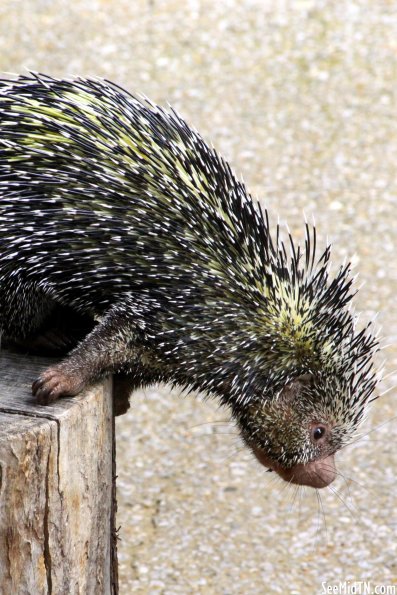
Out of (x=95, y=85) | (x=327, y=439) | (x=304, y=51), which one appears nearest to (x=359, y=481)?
(x=327, y=439)

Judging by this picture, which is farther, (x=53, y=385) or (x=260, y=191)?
(x=260, y=191)

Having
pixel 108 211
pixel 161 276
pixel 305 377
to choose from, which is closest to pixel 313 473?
pixel 305 377

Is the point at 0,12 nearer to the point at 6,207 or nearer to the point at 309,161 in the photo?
the point at 309,161

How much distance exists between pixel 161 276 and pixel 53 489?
695 mm

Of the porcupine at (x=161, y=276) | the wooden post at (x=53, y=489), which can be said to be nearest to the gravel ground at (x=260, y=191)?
the porcupine at (x=161, y=276)

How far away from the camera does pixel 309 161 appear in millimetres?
7598

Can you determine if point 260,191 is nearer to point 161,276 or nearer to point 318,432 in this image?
point 318,432

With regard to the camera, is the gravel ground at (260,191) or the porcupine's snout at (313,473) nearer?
the porcupine's snout at (313,473)

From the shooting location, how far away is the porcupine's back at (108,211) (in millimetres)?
2928

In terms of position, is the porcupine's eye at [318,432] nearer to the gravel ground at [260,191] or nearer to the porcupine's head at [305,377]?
the porcupine's head at [305,377]

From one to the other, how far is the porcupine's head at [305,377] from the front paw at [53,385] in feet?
1.84

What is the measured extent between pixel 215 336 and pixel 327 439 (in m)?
0.52

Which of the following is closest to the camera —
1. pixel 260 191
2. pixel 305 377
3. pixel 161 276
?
pixel 161 276

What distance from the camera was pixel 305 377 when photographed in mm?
3082
